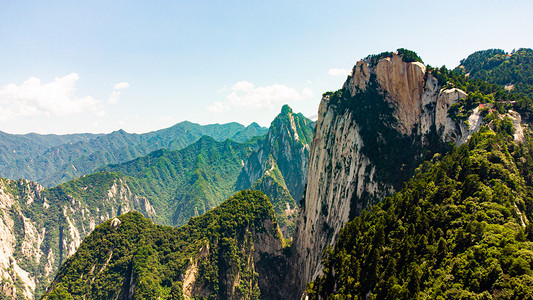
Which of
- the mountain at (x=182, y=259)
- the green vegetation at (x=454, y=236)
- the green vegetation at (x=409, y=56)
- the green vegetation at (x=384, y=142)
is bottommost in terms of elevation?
the mountain at (x=182, y=259)

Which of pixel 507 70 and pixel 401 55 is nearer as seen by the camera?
pixel 401 55

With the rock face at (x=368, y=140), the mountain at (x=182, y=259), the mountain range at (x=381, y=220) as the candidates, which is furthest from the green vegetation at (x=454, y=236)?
the mountain at (x=182, y=259)

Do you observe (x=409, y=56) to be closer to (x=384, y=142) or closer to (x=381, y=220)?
(x=384, y=142)

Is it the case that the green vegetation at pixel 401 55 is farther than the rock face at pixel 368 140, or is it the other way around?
the green vegetation at pixel 401 55

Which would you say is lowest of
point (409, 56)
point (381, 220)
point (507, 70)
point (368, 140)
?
point (381, 220)

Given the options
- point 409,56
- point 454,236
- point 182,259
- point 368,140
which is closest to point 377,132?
point 368,140

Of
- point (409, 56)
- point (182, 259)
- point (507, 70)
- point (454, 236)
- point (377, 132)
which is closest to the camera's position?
point (454, 236)

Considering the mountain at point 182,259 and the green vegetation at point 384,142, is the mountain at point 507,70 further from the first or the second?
the mountain at point 182,259
